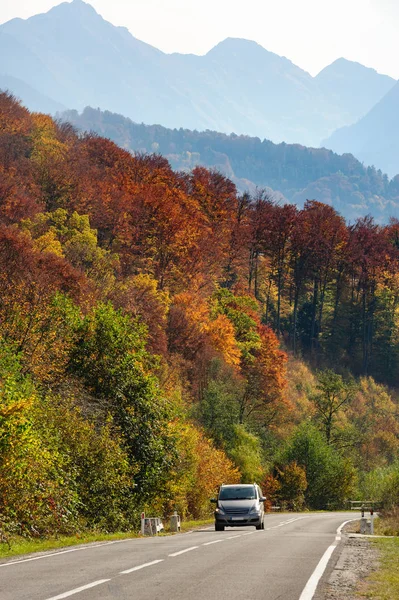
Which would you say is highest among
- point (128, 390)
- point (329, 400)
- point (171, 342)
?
point (171, 342)

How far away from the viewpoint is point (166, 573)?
53.6 ft

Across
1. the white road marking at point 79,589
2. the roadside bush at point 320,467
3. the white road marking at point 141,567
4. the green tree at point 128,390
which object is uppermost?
the green tree at point 128,390

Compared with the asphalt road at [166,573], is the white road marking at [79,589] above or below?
above

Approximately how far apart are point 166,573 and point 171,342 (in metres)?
62.4

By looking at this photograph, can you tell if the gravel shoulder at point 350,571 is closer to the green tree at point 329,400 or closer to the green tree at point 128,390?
the green tree at point 128,390

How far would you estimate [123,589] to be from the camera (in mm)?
13961

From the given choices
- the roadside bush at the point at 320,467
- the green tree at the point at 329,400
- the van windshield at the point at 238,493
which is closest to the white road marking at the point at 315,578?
the van windshield at the point at 238,493

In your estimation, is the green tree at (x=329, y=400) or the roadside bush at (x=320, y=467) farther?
the green tree at (x=329, y=400)

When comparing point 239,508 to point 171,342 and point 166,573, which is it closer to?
point 166,573

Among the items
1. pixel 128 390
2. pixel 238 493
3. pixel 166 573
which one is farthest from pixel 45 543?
pixel 128 390

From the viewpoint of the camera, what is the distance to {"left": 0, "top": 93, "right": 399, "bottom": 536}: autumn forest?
35.5 meters

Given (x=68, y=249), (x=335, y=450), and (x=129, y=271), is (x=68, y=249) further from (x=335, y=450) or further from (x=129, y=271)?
(x=335, y=450)

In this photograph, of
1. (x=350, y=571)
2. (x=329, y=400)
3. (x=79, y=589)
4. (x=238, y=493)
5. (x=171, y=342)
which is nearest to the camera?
(x=79, y=589)

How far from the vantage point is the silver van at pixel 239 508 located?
1372 inches
